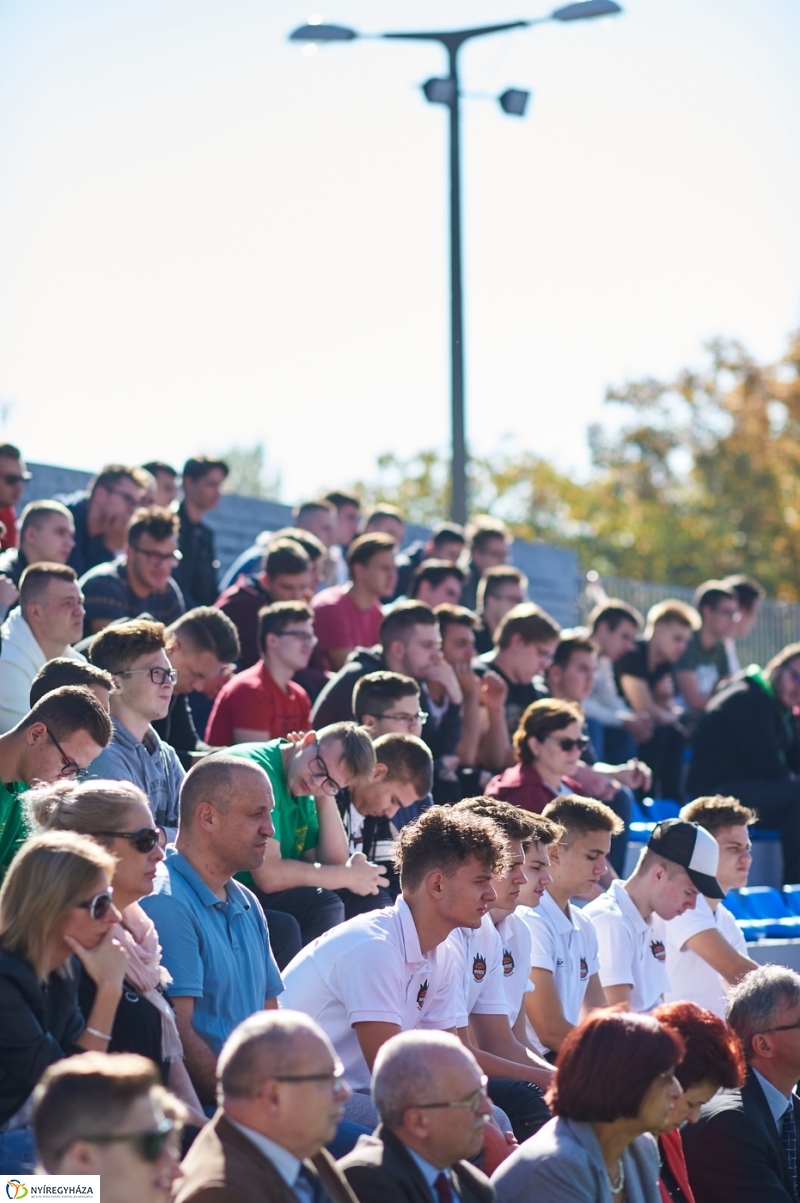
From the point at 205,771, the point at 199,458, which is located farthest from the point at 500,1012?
the point at 199,458

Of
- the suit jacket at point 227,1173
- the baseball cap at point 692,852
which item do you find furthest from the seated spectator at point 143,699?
the suit jacket at point 227,1173

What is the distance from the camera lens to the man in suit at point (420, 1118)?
3621mm

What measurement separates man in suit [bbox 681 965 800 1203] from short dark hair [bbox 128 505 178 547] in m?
4.06

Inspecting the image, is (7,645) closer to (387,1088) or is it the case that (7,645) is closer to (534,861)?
(534,861)

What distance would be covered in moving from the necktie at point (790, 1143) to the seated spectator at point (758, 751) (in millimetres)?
4929

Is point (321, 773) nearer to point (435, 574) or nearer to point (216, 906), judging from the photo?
point (216, 906)

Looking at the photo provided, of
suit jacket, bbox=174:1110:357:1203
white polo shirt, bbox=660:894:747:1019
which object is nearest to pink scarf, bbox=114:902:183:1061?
suit jacket, bbox=174:1110:357:1203

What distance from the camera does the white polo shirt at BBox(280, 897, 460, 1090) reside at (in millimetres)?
4859

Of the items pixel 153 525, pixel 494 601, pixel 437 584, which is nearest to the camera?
pixel 153 525

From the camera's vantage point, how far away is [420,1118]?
3635 mm

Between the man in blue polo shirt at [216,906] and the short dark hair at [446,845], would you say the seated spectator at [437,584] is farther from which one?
the man in blue polo shirt at [216,906]

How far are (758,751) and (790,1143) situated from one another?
519 centimetres

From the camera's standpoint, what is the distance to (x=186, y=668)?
718 centimetres

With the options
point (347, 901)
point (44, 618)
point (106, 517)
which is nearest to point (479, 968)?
point (347, 901)
